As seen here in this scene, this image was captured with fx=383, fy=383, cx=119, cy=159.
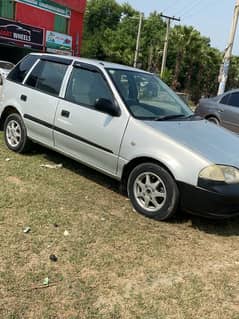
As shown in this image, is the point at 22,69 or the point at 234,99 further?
the point at 234,99

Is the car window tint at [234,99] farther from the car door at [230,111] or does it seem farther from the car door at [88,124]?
the car door at [88,124]

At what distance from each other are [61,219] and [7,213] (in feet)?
1.86

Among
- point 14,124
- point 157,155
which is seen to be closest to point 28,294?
point 157,155

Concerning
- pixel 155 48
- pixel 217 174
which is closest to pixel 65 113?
pixel 217 174

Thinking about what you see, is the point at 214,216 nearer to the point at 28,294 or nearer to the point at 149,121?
the point at 149,121

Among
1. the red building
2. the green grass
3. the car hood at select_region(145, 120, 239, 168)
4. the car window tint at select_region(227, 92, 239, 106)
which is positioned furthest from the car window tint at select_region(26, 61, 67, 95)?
the red building

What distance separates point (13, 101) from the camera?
6039 millimetres

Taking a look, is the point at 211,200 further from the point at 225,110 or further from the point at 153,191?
the point at 225,110

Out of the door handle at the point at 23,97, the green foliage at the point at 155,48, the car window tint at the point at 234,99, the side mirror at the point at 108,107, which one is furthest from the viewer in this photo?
the green foliage at the point at 155,48

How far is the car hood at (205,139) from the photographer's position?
414 centimetres

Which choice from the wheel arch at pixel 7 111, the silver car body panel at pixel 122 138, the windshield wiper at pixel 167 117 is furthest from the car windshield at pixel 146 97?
the wheel arch at pixel 7 111

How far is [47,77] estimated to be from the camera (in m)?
5.68

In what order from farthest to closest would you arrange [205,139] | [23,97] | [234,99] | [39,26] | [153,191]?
[39,26], [234,99], [23,97], [205,139], [153,191]

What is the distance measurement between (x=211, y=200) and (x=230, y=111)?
20.6 ft
